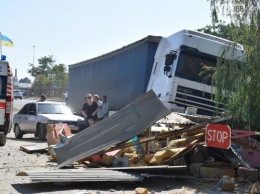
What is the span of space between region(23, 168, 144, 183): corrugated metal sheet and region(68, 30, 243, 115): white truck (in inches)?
180

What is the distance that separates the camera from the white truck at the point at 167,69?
1273 cm

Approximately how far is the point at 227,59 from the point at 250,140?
258 centimetres

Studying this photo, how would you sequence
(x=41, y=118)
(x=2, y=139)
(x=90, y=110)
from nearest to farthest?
(x=2, y=139), (x=41, y=118), (x=90, y=110)

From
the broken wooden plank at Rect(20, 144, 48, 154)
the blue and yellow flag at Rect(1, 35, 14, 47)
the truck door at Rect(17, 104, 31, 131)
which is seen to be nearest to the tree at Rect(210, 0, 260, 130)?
the broken wooden plank at Rect(20, 144, 48, 154)

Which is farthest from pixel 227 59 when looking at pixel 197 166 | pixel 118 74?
pixel 118 74

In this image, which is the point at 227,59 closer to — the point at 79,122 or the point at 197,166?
the point at 197,166

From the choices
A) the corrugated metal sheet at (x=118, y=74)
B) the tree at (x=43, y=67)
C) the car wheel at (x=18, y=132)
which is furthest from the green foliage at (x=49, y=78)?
the car wheel at (x=18, y=132)

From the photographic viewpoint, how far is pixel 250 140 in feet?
27.5

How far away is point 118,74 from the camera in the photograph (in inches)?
739

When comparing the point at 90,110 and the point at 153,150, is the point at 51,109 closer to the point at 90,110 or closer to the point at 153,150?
the point at 90,110

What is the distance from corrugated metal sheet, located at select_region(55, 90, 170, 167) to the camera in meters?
8.47

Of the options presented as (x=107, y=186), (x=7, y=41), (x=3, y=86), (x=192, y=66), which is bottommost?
(x=107, y=186)

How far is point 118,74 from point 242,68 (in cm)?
950

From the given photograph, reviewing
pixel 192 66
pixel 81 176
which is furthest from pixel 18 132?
pixel 81 176
